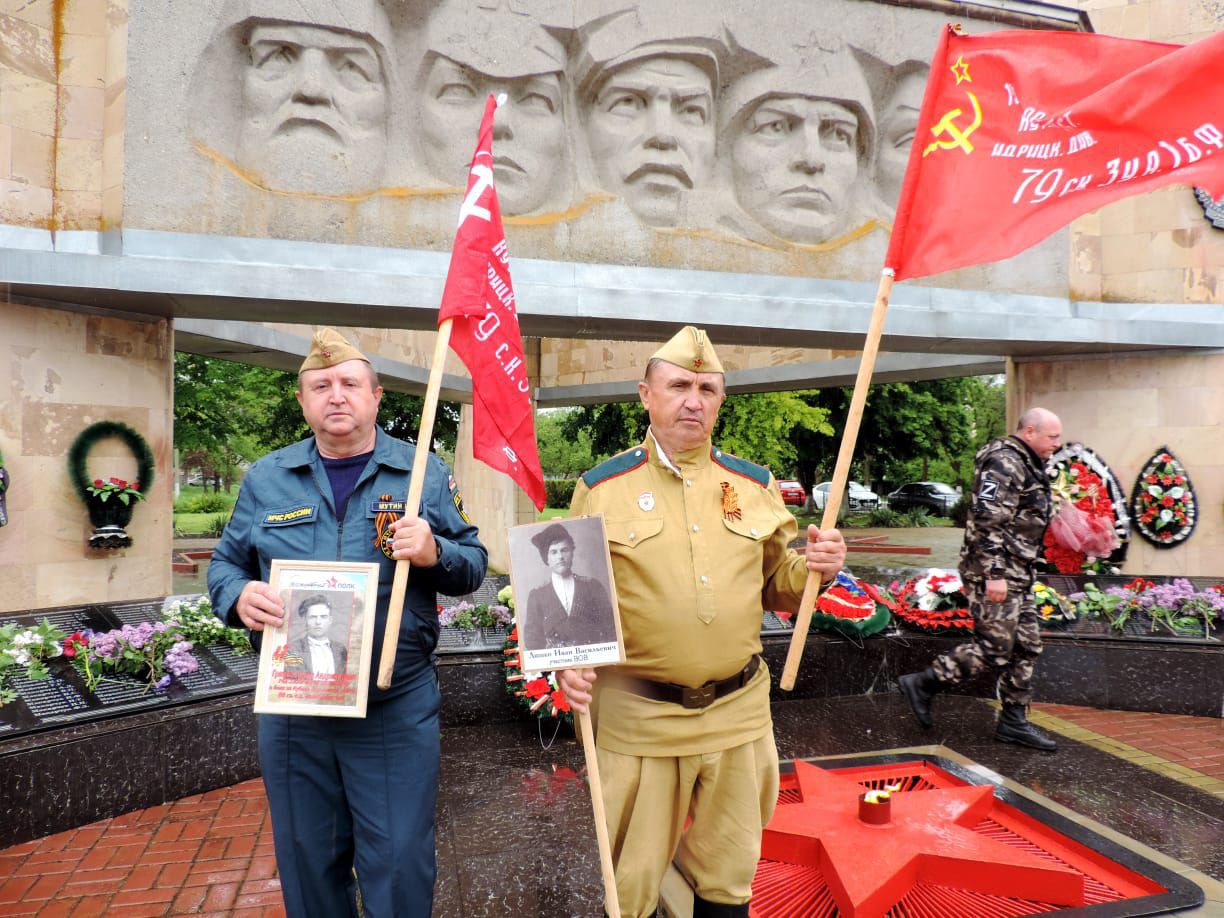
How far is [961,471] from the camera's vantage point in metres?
28.7

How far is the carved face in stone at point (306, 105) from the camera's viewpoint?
19.3 feet

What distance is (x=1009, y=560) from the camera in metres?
4.75

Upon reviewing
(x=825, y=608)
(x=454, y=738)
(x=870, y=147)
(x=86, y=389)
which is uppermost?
(x=870, y=147)

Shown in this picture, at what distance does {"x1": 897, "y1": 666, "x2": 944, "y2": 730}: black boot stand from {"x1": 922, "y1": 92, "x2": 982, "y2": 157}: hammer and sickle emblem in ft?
11.7

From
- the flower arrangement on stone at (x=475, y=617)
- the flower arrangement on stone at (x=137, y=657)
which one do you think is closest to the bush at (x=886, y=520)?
the flower arrangement on stone at (x=475, y=617)

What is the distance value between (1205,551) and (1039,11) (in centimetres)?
561

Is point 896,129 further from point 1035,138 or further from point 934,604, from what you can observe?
point 1035,138

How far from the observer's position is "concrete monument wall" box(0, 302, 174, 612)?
5.55m

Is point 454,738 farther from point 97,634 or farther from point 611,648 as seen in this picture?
point 611,648

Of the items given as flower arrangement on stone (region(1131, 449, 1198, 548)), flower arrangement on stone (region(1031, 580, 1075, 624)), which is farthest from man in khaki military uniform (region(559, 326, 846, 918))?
flower arrangement on stone (region(1131, 449, 1198, 548))

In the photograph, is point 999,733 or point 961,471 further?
point 961,471

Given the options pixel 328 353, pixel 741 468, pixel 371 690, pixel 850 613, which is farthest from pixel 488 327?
pixel 850 613

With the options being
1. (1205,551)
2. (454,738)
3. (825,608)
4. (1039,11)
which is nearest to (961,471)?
(1205,551)

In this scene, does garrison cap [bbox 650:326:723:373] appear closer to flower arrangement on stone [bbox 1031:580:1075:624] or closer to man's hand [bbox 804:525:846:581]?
man's hand [bbox 804:525:846:581]
